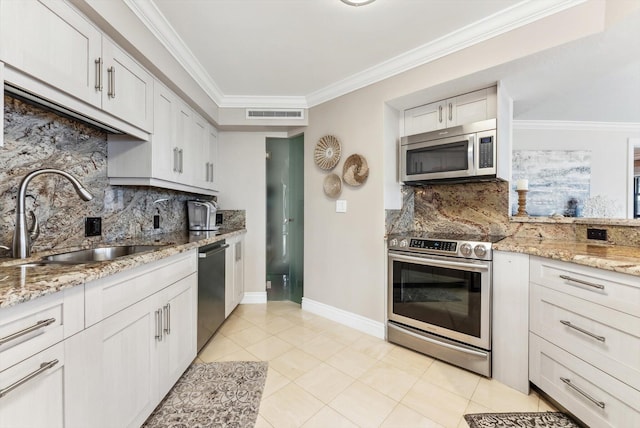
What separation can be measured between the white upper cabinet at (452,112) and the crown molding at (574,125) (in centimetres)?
195

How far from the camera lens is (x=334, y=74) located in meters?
2.50

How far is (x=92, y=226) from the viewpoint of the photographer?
5.67 ft

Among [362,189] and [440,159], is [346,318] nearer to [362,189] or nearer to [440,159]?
[362,189]

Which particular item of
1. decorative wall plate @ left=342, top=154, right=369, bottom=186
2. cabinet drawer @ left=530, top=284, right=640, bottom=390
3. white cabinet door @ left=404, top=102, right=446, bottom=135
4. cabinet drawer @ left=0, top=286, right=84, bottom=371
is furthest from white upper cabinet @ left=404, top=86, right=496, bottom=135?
cabinet drawer @ left=0, top=286, right=84, bottom=371

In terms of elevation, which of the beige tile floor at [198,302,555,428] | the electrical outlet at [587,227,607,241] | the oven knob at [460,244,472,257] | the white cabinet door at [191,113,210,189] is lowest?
the beige tile floor at [198,302,555,428]

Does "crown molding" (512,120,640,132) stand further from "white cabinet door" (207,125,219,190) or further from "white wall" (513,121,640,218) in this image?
"white cabinet door" (207,125,219,190)

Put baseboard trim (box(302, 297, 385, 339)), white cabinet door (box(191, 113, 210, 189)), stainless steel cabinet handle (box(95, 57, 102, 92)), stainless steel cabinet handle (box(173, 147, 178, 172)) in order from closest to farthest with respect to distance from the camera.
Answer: stainless steel cabinet handle (box(95, 57, 102, 92)), stainless steel cabinet handle (box(173, 147, 178, 172)), baseboard trim (box(302, 297, 385, 339)), white cabinet door (box(191, 113, 210, 189))

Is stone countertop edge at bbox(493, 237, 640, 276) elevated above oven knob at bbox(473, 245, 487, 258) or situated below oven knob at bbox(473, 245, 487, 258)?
above

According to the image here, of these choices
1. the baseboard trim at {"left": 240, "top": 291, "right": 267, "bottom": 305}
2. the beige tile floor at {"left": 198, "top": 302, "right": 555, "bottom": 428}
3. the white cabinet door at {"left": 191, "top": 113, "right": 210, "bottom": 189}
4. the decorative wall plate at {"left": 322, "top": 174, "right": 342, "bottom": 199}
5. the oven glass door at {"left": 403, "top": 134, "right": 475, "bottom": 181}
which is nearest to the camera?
the beige tile floor at {"left": 198, "top": 302, "right": 555, "bottom": 428}

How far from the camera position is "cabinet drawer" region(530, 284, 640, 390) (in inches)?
46.8

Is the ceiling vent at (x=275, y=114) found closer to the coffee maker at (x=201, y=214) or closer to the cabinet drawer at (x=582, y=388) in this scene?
the coffee maker at (x=201, y=214)

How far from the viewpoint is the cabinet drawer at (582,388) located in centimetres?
120

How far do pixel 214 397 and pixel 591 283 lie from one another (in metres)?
2.17

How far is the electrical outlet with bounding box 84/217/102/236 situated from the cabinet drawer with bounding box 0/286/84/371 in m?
0.97
